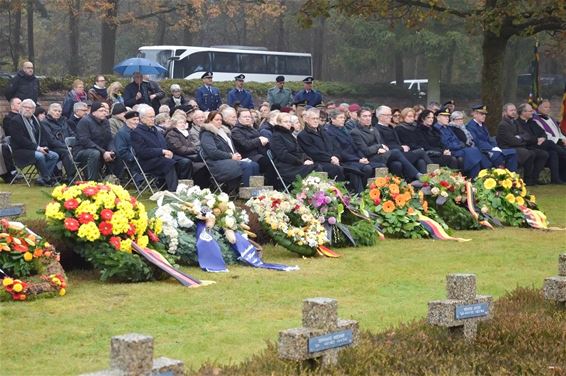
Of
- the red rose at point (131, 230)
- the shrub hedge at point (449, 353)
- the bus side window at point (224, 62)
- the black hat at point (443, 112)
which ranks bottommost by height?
the shrub hedge at point (449, 353)

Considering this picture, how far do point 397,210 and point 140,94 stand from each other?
865cm

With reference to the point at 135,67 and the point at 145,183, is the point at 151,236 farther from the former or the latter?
the point at 135,67

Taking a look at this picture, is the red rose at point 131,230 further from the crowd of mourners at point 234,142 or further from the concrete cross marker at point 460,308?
the crowd of mourners at point 234,142

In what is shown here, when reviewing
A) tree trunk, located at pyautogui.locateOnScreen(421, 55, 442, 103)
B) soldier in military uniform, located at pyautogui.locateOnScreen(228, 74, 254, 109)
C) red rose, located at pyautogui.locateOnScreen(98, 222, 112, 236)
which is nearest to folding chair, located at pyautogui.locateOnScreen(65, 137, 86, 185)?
soldier in military uniform, located at pyautogui.locateOnScreen(228, 74, 254, 109)

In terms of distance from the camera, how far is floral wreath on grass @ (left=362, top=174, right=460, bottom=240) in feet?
47.6

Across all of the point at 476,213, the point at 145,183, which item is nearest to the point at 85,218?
the point at 476,213

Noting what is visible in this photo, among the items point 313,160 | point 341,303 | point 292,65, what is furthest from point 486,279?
point 292,65

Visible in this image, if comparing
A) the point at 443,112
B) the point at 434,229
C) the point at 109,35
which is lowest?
the point at 434,229

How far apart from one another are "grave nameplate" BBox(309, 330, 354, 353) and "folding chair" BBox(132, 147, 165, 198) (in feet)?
33.8

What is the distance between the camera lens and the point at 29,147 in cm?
1827

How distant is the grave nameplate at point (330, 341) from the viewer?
21.0 feet

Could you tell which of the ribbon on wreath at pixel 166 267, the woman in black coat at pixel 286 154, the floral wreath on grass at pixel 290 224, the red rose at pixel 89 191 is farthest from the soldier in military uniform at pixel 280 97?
the ribbon on wreath at pixel 166 267

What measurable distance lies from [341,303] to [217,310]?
3.76 ft

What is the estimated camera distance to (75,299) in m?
9.63
